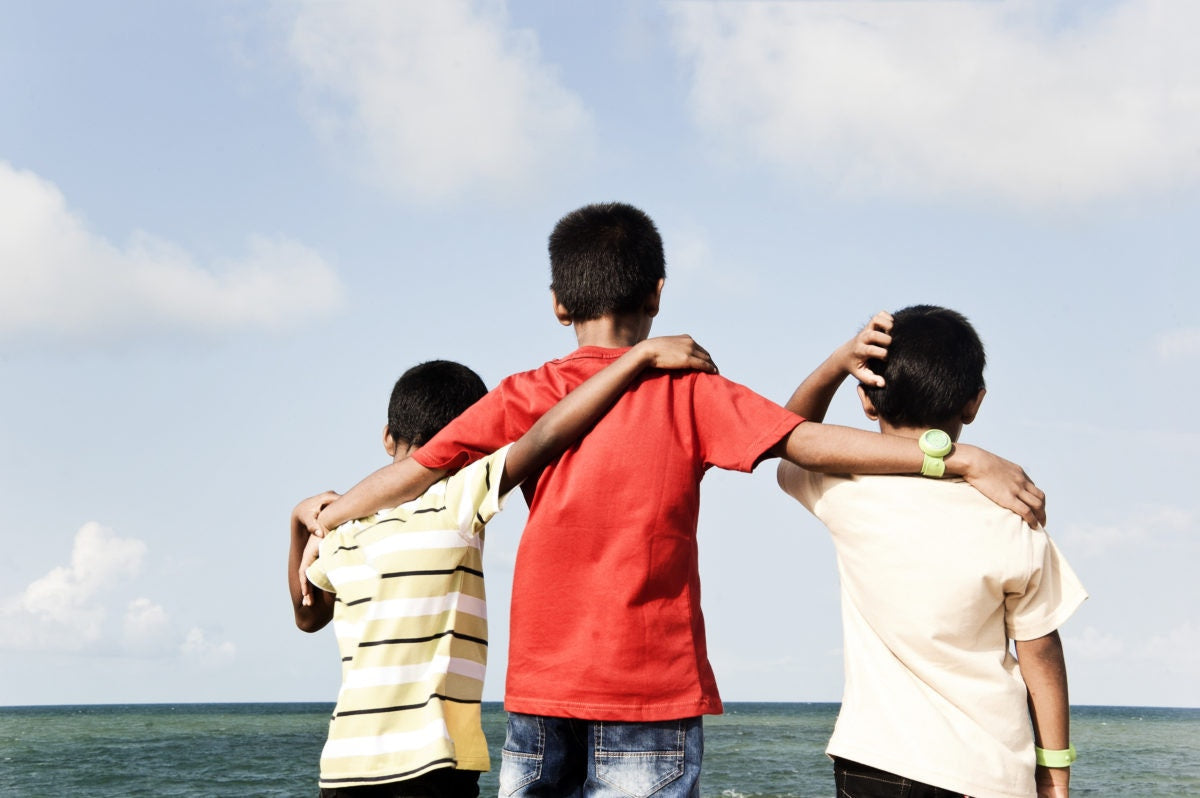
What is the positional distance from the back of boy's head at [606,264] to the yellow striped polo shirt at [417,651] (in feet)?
1.65

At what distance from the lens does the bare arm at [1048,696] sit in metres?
2.29

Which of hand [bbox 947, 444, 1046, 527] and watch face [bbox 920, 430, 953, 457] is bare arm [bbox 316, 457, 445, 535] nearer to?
watch face [bbox 920, 430, 953, 457]

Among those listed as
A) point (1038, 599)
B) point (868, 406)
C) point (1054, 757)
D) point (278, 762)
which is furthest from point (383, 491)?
point (278, 762)

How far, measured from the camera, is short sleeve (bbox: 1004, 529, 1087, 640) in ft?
A: 7.48

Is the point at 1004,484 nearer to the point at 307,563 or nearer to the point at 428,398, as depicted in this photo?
the point at 428,398

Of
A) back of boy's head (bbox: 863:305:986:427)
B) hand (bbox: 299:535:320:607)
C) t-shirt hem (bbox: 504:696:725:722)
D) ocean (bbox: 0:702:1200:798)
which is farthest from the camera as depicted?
ocean (bbox: 0:702:1200:798)

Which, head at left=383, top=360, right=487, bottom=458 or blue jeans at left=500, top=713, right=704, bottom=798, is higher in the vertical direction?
head at left=383, top=360, right=487, bottom=458

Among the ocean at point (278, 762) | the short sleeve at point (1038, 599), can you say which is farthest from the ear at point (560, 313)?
the ocean at point (278, 762)

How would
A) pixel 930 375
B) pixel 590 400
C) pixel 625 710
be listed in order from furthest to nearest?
1. pixel 930 375
2. pixel 590 400
3. pixel 625 710

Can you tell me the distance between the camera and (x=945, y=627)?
2238 millimetres

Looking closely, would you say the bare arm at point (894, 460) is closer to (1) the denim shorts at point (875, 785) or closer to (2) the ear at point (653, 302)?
(2) the ear at point (653, 302)

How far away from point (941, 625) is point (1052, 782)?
1.55 feet

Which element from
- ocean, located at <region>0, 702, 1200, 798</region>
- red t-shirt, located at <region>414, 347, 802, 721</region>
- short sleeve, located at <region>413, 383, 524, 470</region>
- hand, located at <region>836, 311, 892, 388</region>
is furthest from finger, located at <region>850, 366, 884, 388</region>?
ocean, located at <region>0, 702, 1200, 798</region>

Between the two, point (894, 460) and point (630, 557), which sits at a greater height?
point (894, 460)
